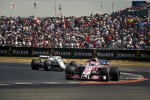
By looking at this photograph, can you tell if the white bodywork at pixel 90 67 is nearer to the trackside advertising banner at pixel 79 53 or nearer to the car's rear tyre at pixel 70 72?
the car's rear tyre at pixel 70 72

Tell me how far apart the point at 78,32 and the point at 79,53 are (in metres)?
2.65

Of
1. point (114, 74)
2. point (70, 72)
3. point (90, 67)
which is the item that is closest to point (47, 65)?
point (70, 72)

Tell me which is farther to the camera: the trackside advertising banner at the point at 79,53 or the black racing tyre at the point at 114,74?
the trackside advertising banner at the point at 79,53

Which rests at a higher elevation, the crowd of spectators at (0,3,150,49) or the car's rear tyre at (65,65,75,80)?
the crowd of spectators at (0,3,150,49)

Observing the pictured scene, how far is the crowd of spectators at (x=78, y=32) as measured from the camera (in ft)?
123

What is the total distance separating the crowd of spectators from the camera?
37.3 meters

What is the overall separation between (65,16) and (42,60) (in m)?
16.3

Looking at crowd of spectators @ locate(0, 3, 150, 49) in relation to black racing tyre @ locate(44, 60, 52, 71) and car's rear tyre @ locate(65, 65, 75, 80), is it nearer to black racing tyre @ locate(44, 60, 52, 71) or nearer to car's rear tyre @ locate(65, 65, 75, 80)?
black racing tyre @ locate(44, 60, 52, 71)

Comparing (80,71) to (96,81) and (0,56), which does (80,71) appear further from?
(0,56)

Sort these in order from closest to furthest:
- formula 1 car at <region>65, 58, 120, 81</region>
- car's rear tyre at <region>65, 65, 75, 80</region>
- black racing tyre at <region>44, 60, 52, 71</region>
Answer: formula 1 car at <region>65, 58, 120, 81</region> → car's rear tyre at <region>65, 65, 75, 80</region> → black racing tyre at <region>44, 60, 52, 71</region>

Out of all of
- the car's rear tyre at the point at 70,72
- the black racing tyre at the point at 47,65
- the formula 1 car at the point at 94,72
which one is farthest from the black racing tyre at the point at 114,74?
the black racing tyre at the point at 47,65

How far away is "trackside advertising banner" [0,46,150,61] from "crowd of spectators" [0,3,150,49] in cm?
60

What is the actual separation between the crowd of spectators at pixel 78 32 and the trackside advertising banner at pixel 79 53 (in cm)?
60

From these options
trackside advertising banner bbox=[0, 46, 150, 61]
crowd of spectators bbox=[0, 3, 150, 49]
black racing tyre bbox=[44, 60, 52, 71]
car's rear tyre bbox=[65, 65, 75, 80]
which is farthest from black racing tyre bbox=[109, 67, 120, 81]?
crowd of spectators bbox=[0, 3, 150, 49]
